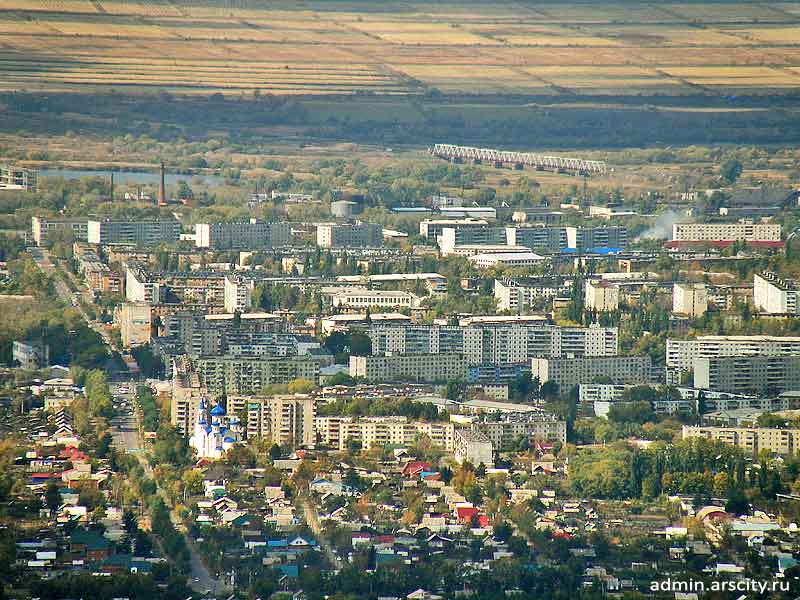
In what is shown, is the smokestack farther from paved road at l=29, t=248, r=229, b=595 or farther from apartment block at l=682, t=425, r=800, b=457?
apartment block at l=682, t=425, r=800, b=457

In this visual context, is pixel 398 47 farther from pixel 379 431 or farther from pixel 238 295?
pixel 379 431

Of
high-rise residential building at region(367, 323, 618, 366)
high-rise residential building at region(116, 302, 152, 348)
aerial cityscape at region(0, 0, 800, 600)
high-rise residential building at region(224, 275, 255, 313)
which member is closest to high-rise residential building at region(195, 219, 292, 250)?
aerial cityscape at region(0, 0, 800, 600)

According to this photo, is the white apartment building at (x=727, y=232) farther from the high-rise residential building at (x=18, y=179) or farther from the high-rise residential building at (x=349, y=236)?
the high-rise residential building at (x=18, y=179)

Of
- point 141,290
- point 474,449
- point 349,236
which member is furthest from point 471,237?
point 474,449

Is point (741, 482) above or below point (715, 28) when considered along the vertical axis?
below

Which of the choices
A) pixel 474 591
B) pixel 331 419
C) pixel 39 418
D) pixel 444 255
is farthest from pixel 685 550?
pixel 444 255

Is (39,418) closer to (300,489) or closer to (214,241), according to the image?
(300,489)
